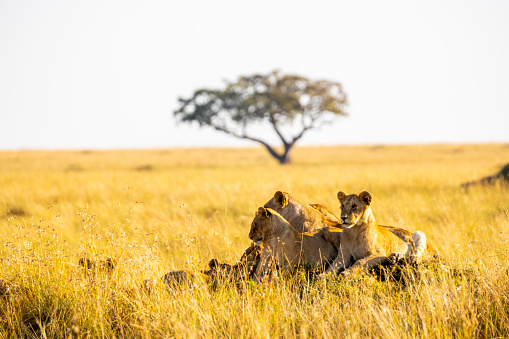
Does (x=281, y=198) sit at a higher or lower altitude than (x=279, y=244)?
higher

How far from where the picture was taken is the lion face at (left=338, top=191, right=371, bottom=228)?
14.2ft

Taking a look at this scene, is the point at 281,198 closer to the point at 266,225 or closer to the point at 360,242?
the point at 266,225

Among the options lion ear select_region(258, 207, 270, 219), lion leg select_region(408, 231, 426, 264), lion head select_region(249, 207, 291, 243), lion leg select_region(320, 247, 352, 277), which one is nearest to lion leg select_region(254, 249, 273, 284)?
lion head select_region(249, 207, 291, 243)

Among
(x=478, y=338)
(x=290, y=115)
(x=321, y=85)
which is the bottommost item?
(x=478, y=338)

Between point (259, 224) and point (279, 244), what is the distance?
0.89 feet

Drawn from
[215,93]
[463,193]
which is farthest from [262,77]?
[463,193]

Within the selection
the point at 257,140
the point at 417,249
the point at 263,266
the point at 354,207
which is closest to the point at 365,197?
the point at 354,207

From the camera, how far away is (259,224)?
4574mm

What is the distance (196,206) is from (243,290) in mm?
8321

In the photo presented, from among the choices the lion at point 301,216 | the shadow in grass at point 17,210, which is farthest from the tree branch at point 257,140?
the lion at point 301,216

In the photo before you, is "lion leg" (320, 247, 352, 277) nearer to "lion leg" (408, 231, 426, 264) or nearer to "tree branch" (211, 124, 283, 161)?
"lion leg" (408, 231, 426, 264)

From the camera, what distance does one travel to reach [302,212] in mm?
5211

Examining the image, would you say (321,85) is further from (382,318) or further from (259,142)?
(382,318)

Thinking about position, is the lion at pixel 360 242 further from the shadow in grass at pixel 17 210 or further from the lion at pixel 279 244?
the shadow in grass at pixel 17 210
